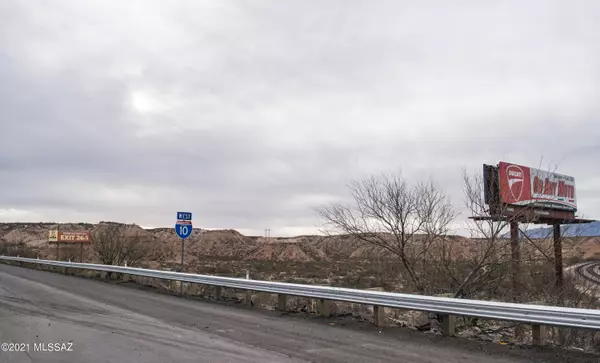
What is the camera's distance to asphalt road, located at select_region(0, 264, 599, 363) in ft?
23.9

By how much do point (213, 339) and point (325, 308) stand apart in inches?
145

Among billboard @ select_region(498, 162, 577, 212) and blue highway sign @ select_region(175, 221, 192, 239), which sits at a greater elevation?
billboard @ select_region(498, 162, 577, 212)

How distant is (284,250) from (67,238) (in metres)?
47.5

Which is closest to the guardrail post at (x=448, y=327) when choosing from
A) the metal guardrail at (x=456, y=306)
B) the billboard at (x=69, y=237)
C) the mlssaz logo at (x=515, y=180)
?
the metal guardrail at (x=456, y=306)

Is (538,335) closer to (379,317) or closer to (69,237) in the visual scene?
(379,317)

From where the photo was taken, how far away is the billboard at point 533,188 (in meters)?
16.2

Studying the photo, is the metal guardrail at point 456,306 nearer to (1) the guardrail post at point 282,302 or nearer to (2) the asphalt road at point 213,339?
(1) the guardrail post at point 282,302

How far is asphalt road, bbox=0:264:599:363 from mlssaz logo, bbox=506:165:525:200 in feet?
31.7

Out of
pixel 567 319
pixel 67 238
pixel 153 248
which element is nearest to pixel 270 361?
pixel 567 319

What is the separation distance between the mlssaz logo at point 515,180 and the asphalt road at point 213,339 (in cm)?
965

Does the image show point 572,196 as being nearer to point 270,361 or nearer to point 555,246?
point 555,246

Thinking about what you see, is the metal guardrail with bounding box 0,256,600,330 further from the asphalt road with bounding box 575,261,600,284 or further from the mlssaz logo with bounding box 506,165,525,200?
the asphalt road with bounding box 575,261,600,284

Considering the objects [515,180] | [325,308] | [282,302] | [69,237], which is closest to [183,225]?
[282,302]

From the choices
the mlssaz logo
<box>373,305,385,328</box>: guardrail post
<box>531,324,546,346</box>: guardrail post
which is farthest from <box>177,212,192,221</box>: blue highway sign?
<box>531,324,546,346</box>: guardrail post
